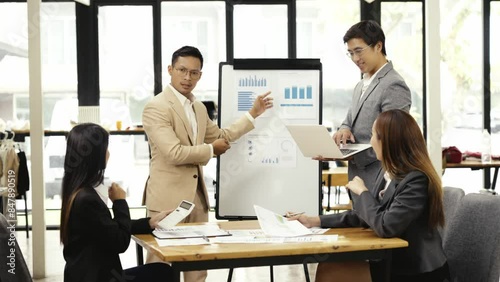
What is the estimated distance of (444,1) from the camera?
8.99m

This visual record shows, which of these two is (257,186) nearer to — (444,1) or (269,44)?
(269,44)

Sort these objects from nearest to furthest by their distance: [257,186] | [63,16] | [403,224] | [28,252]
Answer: [403,224]
[257,186]
[28,252]
[63,16]

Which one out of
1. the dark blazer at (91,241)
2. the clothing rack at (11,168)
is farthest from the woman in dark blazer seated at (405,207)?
the clothing rack at (11,168)

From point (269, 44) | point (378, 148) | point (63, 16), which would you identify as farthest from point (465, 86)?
point (378, 148)

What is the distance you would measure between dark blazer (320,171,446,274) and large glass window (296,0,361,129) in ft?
19.2

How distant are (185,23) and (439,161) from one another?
4.02 m

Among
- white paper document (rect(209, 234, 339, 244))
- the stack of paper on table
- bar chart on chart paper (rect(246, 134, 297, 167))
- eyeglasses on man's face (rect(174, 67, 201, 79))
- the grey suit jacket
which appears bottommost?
white paper document (rect(209, 234, 339, 244))

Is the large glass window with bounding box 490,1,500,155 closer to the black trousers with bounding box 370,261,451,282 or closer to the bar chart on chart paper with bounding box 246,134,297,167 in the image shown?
the bar chart on chart paper with bounding box 246,134,297,167

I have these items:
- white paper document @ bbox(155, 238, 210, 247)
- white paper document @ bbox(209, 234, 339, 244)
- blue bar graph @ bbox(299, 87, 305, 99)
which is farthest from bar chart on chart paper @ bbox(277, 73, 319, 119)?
white paper document @ bbox(155, 238, 210, 247)

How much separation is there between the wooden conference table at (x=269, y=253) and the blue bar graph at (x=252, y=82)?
5.31 ft

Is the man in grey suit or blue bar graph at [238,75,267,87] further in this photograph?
blue bar graph at [238,75,267,87]

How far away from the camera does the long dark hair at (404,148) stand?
3002 mm

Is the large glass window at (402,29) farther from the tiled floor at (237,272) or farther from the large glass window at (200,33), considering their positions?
the tiled floor at (237,272)

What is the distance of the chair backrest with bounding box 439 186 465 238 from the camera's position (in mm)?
3201
